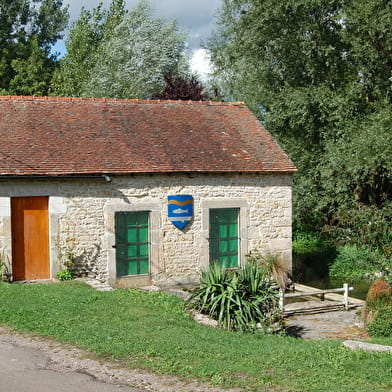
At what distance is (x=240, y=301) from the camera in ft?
34.9

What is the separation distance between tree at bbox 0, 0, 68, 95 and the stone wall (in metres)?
20.2

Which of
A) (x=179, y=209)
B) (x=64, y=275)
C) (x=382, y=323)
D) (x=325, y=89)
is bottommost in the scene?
(x=382, y=323)

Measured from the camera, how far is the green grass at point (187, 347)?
673 centimetres

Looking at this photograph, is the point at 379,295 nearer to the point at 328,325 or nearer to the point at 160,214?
the point at 328,325

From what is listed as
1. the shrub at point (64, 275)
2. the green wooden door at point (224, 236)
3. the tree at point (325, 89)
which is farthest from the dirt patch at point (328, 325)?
the tree at point (325, 89)

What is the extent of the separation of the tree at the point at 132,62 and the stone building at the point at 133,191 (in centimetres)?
1768

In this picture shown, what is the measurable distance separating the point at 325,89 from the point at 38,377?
16.9 metres

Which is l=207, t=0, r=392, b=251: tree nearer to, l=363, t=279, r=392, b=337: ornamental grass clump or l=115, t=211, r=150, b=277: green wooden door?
l=115, t=211, r=150, b=277: green wooden door

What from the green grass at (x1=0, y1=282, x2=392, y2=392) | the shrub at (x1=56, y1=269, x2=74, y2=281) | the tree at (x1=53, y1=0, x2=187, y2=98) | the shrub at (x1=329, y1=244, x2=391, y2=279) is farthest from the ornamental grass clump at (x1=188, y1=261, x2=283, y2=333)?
the tree at (x1=53, y1=0, x2=187, y2=98)

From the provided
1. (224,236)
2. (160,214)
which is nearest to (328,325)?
(224,236)

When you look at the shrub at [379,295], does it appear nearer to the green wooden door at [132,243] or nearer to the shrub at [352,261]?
the green wooden door at [132,243]

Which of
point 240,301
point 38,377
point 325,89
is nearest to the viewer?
point 38,377

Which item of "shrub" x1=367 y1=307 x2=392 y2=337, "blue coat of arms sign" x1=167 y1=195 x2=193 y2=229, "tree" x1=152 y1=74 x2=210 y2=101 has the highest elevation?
"tree" x1=152 y1=74 x2=210 y2=101

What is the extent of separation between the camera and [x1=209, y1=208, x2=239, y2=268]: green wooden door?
15758 millimetres
